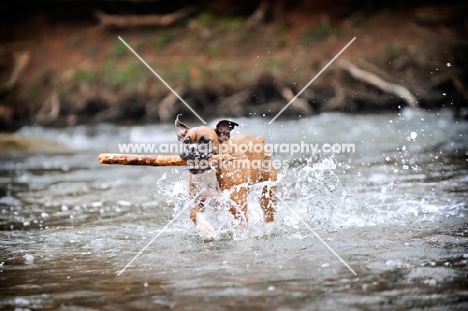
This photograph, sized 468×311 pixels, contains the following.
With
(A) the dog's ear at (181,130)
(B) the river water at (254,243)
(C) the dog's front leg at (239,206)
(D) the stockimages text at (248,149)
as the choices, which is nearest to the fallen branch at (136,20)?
(D) the stockimages text at (248,149)

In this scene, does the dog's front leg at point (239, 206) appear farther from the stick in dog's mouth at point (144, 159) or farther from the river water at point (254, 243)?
the stick in dog's mouth at point (144, 159)

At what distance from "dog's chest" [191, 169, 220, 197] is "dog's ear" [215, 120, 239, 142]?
1.23ft

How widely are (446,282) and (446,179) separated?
4342mm

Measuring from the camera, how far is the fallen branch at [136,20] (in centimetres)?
2356

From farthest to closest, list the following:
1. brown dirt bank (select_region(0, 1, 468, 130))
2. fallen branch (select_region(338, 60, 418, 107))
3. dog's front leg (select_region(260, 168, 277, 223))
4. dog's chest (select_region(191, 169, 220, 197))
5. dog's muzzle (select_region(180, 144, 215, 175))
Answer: brown dirt bank (select_region(0, 1, 468, 130)), fallen branch (select_region(338, 60, 418, 107)), dog's front leg (select_region(260, 168, 277, 223)), dog's chest (select_region(191, 169, 220, 197)), dog's muzzle (select_region(180, 144, 215, 175))

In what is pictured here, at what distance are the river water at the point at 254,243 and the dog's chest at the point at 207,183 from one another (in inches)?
11.9

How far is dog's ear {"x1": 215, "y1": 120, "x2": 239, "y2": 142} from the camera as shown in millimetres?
5605

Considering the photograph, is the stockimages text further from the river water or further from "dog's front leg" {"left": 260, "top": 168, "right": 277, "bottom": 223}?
the river water

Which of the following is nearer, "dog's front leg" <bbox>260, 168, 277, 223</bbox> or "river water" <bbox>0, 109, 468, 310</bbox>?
"river water" <bbox>0, 109, 468, 310</bbox>

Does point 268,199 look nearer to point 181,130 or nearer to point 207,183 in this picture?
point 207,183

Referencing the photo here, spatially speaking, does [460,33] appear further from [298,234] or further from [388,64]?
[298,234]

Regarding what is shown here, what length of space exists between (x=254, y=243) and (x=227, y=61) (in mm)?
15934

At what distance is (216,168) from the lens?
18.6ft

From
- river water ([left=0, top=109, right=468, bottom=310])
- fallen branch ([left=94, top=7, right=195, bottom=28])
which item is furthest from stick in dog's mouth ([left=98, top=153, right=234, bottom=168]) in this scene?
fallen branch ([left=94, top=7, right=195, bottom=28])
